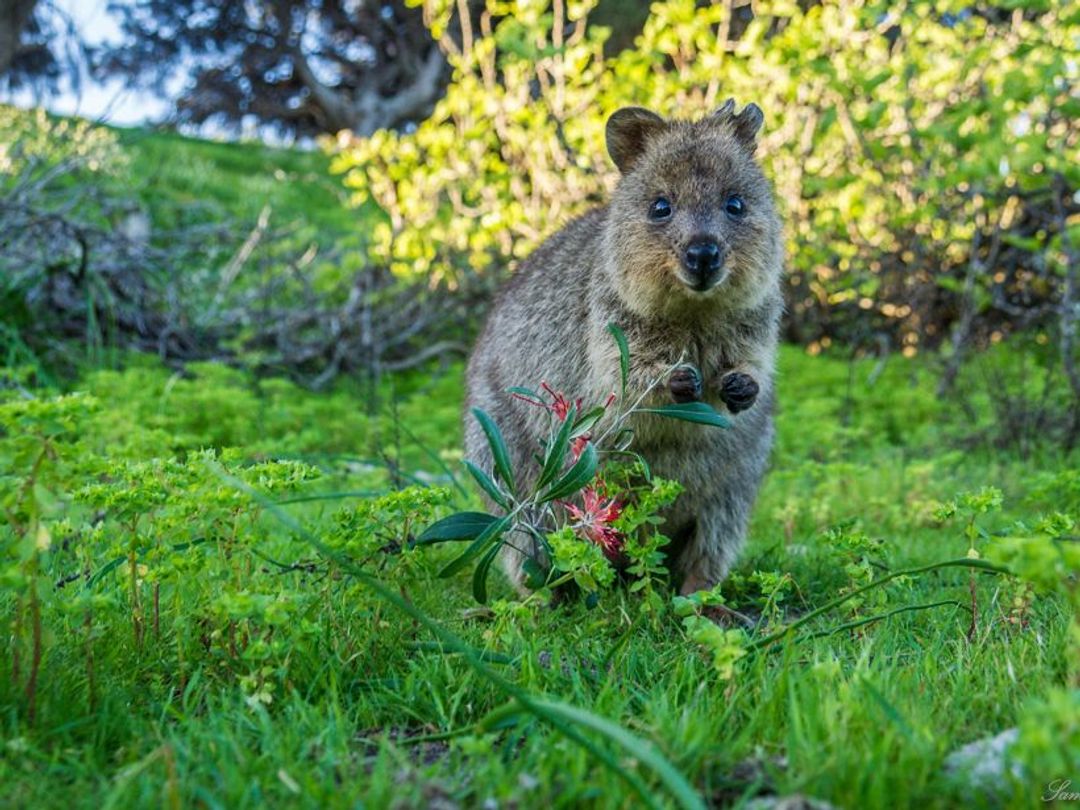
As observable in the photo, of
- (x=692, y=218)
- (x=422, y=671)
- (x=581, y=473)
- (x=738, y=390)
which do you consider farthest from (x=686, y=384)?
(x=422, y=671)

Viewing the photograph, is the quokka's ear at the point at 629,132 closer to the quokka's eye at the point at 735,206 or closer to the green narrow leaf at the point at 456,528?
the quokka's eye at the point at 735,206

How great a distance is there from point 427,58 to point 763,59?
16.2m

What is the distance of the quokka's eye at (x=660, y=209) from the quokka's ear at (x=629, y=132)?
39 cm

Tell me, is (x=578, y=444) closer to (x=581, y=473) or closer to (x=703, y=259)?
(x=581, y=473)

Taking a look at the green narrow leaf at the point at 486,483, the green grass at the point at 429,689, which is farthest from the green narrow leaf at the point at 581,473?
the green grass at the point at 429,689

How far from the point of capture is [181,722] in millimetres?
2172

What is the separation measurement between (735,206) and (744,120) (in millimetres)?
519

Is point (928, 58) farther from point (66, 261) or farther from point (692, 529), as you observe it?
point (66, 261)

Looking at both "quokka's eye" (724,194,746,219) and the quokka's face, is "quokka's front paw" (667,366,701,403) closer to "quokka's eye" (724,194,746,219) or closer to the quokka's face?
the quokka's face

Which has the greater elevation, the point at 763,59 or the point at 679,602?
the point at 763,59

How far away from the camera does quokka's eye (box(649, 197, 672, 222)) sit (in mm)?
3576

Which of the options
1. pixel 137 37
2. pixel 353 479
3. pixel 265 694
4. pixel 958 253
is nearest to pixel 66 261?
pixel 353 479

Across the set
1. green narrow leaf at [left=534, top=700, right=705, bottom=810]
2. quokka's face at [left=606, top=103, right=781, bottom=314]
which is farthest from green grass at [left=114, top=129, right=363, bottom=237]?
green narrow leaf at [left=534, top=700, right=705, bottom=810]

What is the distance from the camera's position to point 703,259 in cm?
326
